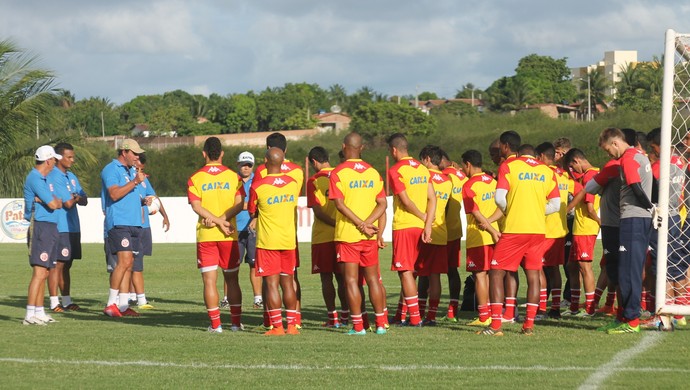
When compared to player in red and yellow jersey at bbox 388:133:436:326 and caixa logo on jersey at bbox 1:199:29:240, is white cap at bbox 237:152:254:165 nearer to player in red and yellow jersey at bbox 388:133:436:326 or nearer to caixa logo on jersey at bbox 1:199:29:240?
player in red and yellow jersey at bbox 388:133:436:326

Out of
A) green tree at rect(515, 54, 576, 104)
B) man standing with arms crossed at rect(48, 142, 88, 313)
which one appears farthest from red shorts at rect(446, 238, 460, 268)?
green tree at rect(515, 54, 576, 104)

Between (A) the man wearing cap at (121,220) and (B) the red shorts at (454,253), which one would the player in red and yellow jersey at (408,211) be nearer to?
(B) the red shorts at (454,253)

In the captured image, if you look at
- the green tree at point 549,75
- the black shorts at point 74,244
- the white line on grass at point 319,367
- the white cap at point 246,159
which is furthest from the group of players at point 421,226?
the green tree at point 549,75

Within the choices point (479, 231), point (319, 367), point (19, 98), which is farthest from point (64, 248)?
point (19, 98)

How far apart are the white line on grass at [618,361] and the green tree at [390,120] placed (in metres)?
87.9

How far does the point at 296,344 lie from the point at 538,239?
293cm

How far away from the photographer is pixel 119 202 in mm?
14078

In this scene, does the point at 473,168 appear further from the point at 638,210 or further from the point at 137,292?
the point at 137,292

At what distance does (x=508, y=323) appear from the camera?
1236cm

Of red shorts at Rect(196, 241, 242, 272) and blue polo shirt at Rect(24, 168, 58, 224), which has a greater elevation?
blue polo shirt at Rect(24, 168, 58, 224)

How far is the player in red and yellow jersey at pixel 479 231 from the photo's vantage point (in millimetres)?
12273

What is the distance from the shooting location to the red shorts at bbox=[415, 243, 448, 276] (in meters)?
12.4

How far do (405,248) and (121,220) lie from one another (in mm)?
4334

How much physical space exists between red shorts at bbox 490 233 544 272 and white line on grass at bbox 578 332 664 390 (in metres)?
1.48
